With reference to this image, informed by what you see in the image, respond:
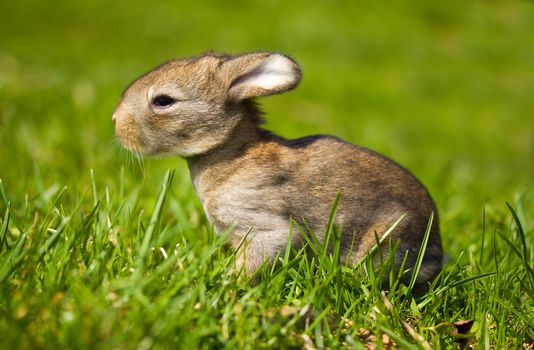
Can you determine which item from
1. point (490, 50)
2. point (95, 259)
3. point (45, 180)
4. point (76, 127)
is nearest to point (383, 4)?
point (490, 50)

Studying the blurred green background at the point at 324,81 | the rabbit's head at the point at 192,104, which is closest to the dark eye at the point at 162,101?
the rabbit's head at the point at 192,104

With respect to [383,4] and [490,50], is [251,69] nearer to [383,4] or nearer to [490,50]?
[490,50]

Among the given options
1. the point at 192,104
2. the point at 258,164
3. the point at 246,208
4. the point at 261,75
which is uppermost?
the point at 261,75

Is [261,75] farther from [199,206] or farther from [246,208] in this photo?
[199,206]

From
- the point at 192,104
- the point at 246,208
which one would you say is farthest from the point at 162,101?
the point at 246,208

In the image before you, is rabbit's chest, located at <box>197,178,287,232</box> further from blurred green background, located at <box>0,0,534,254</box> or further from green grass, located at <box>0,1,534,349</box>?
blurred green background, located at <box>0,0,534,254</box>
